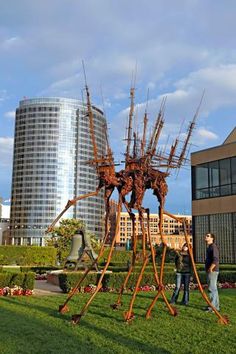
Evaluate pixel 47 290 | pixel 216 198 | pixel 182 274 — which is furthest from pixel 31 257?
pixel 182 274

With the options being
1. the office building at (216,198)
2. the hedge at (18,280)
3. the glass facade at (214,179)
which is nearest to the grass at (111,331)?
the hedge at (18,280)

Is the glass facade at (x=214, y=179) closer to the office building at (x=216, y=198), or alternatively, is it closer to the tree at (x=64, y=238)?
the office building at (x=216, y=198)

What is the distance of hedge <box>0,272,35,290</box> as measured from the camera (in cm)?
1295

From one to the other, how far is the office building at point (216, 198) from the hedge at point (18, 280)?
1670 cm

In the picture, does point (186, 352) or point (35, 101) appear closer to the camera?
point (186, 352)

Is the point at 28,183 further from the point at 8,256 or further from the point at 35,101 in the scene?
the point at 8,256

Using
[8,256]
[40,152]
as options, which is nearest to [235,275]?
[8,256]

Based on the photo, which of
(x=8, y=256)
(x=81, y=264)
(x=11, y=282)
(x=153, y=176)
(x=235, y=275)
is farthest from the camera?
(x=8, y=256)

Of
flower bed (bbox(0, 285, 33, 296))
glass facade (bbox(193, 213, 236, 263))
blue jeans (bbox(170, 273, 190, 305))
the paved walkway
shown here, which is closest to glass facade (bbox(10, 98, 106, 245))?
glass facade (bbox(193, 213, 236, 263))

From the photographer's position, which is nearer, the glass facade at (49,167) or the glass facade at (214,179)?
the glass facade at (214,179)

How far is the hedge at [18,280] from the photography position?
42.5 ft

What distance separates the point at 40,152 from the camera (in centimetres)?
11725

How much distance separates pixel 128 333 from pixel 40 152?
113m

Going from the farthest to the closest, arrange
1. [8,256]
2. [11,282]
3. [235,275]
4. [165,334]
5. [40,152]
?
[40,152] < [8,256] < [235,275] < [11,282] < [165,334]
